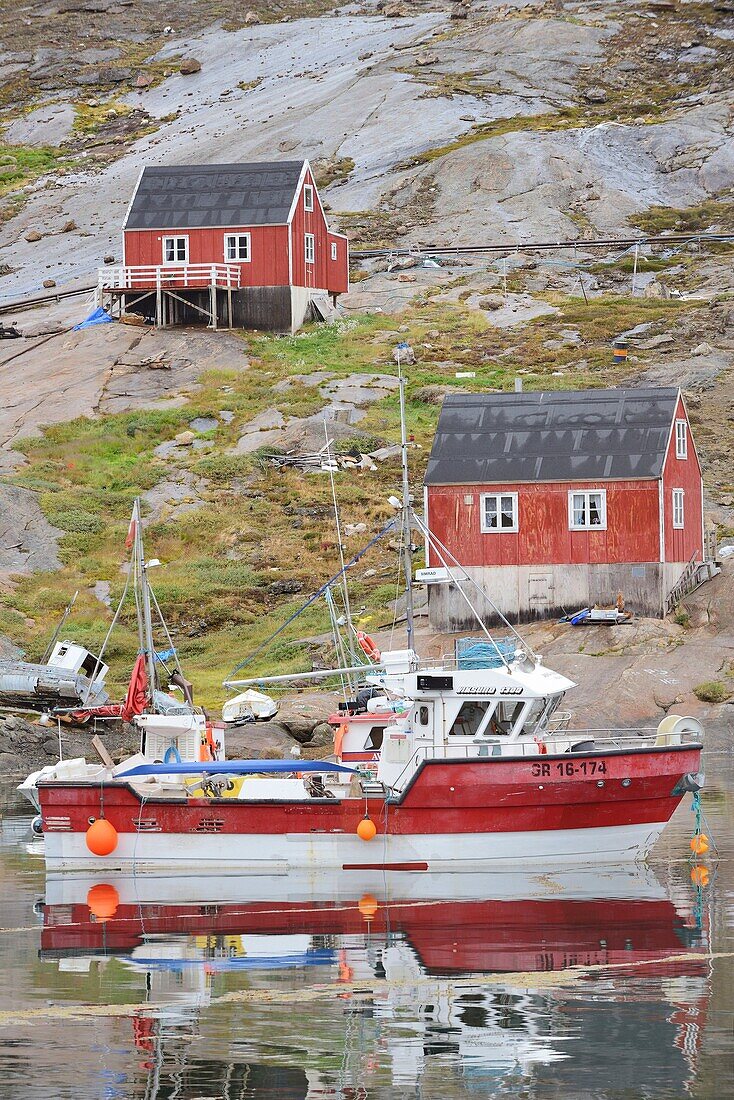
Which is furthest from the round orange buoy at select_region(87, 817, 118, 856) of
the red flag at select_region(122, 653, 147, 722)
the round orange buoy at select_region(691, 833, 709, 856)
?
the round orange buoy at select_region(691, 833, 709, 856)

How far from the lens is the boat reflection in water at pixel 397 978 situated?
58.6 ft

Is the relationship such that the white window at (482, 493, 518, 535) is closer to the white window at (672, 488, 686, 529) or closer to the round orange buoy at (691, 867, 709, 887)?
the white window at (672, 488, 686, 529)

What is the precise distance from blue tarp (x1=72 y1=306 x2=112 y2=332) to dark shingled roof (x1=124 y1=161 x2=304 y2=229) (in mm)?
4469

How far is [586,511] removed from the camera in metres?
53.5

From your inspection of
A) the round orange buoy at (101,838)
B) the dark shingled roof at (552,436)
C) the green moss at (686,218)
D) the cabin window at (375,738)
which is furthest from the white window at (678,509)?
the green moss at (686,218)

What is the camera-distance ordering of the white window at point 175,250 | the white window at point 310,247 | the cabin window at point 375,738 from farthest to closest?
the white window at point 310,247 < the white window at point 175,250 < the cabin window at point 375,738

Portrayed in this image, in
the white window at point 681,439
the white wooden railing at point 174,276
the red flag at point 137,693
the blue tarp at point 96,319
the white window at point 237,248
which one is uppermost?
the white window at point 237,248

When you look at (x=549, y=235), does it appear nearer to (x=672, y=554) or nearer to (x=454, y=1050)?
(x=672, y=554)

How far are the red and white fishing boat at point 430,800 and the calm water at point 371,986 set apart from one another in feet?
1.99

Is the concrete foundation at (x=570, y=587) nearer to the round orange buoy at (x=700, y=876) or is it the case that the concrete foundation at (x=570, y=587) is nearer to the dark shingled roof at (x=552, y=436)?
the dark shingled roof at (x=552, y=436)

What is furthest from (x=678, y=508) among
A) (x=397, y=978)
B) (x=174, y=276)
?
(x=174, y=276)

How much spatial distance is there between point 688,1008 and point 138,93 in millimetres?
149870

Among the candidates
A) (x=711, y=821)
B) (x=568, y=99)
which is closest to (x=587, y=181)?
(x=568, y=99)

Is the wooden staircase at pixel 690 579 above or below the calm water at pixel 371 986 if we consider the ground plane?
above
